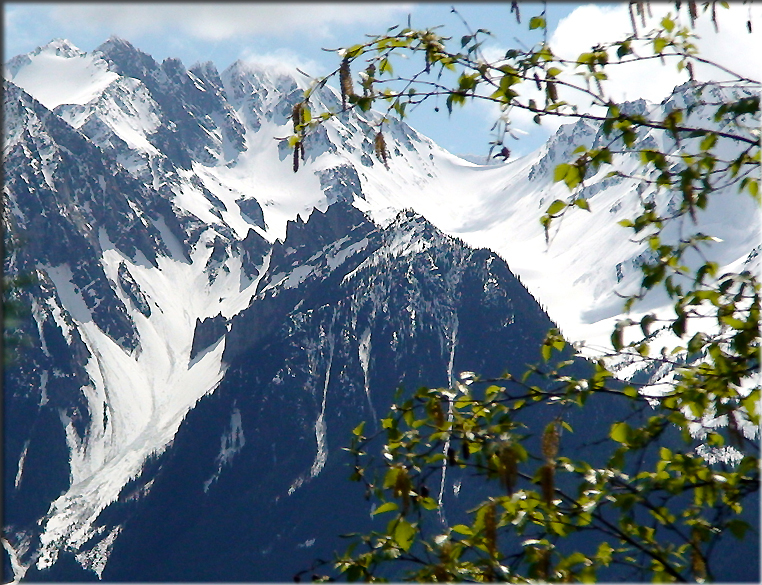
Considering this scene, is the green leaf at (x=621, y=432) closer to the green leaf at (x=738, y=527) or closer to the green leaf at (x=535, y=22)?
the green leaf at (x=738, y=527)

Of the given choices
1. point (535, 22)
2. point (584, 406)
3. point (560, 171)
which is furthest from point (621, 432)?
point (535, 22)

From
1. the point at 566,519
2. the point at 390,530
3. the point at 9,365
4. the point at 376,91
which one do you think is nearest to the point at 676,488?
the point at 566,519

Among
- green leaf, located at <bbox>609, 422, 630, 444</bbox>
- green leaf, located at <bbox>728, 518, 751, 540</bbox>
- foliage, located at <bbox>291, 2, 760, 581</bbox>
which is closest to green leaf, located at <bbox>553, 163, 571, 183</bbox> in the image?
foliage, located at <bbox>291, 2, 760, 581</bbox>

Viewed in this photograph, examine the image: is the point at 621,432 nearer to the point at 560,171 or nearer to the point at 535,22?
the point at 560,171

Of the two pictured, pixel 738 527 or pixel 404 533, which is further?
pixel 404 533

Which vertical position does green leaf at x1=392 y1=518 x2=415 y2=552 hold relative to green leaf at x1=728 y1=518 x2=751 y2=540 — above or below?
below

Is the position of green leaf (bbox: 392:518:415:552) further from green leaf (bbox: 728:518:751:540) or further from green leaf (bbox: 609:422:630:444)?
green leaf (bbox: 728:518:751:540)

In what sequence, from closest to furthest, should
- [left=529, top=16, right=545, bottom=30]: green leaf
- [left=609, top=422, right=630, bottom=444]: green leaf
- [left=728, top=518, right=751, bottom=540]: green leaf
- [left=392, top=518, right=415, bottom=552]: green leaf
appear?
[left=728, top=518, right=751, bottom=540]: green leaf → [left=392, top=518, right=415, bottom=552]: green leaf → [left=609, top=422, right=630, bottom=444]: green leaf → [left=529, top=16, right=545, bottom=30]: green leaf

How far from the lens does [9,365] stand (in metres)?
9.82

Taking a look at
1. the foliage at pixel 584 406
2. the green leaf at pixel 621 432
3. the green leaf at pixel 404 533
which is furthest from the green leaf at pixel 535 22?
the green leaf at pixel 404 533

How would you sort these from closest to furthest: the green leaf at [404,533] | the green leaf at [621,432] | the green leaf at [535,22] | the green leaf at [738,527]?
1. the green leaf at [738,527]
2. the green leaf at [404,533]
3. the green leaf at [621,432]
4. the green leaf at [535,22]

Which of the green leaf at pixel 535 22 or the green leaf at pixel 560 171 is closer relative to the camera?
the green leaf at pixel 560 171

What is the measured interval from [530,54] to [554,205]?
156 centimetres

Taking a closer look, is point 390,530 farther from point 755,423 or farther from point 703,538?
point 755,423
